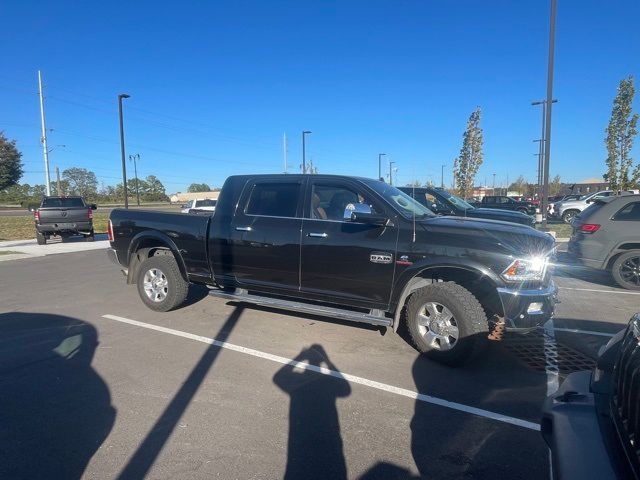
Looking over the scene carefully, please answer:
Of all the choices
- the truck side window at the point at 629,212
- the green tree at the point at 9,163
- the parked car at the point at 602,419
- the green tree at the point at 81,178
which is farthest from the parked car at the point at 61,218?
the green tree at the point at 81,178

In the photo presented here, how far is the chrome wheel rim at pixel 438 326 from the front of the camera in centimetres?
443

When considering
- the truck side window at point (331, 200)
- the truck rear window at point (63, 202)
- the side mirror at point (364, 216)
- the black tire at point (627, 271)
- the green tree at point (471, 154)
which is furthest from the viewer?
the green tree at point (471, 154)

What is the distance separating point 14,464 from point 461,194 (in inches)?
1481

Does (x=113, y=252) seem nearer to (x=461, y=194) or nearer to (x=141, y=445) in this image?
(x=141, y=445)

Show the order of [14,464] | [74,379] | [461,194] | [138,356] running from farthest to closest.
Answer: [461,194] → [138,356] → [74,379] → [14,464]

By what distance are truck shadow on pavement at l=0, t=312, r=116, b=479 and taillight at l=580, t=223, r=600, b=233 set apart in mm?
8226

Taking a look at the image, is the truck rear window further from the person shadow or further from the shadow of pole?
the person shadow

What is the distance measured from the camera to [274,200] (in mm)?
5660

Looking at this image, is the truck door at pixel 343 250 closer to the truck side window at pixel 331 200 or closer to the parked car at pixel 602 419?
the truck side window at pixel 331 200

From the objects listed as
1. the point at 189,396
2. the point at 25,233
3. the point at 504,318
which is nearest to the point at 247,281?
the point at 189,396

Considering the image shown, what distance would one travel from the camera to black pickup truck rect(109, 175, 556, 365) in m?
4.31

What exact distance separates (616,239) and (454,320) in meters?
5.35

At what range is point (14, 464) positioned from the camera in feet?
9.33

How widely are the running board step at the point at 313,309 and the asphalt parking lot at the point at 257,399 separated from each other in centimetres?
40
